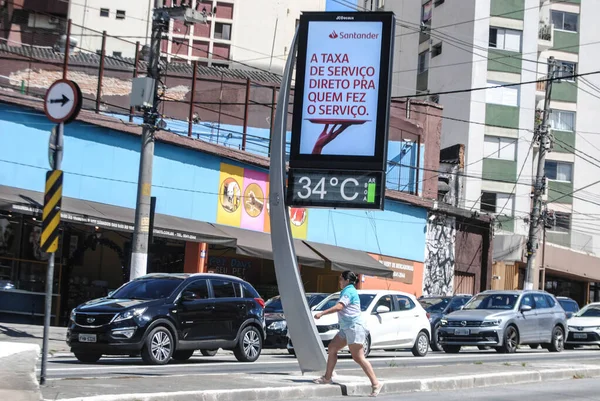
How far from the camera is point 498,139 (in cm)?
5594

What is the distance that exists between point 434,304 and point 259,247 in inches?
226

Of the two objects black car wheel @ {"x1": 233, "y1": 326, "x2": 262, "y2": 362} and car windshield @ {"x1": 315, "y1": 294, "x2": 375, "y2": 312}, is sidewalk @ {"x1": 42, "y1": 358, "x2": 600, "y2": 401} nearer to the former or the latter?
black car wheel @ {"x1": 233, "y1": 326, "x2": 262, "y2": 362}

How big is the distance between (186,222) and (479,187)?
29333mm

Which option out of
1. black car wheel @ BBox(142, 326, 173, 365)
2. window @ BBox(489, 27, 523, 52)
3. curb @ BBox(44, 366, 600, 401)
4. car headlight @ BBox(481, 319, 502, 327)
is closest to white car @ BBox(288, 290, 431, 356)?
car headlight @ BBox(481, 319, 502, 327)

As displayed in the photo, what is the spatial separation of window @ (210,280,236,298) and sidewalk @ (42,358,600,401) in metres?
3.75

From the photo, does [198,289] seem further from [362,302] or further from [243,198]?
[243,198]

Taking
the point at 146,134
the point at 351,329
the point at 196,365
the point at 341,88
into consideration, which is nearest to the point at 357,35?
the point at 341,88

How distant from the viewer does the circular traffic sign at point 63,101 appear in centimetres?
1158

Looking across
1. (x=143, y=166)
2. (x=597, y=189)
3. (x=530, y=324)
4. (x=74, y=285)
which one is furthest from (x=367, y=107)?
(x=597, y=189)

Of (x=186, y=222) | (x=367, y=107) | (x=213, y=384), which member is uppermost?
(x=367, y=107)

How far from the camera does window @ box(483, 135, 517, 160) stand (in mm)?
55750

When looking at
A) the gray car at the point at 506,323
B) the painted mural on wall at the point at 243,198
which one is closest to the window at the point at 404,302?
the gray car at the point at 506,323

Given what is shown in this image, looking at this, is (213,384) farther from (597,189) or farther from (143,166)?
(597,189)

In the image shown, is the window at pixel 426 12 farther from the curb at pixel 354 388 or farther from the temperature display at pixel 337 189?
the temperature display at pixel 337 189
